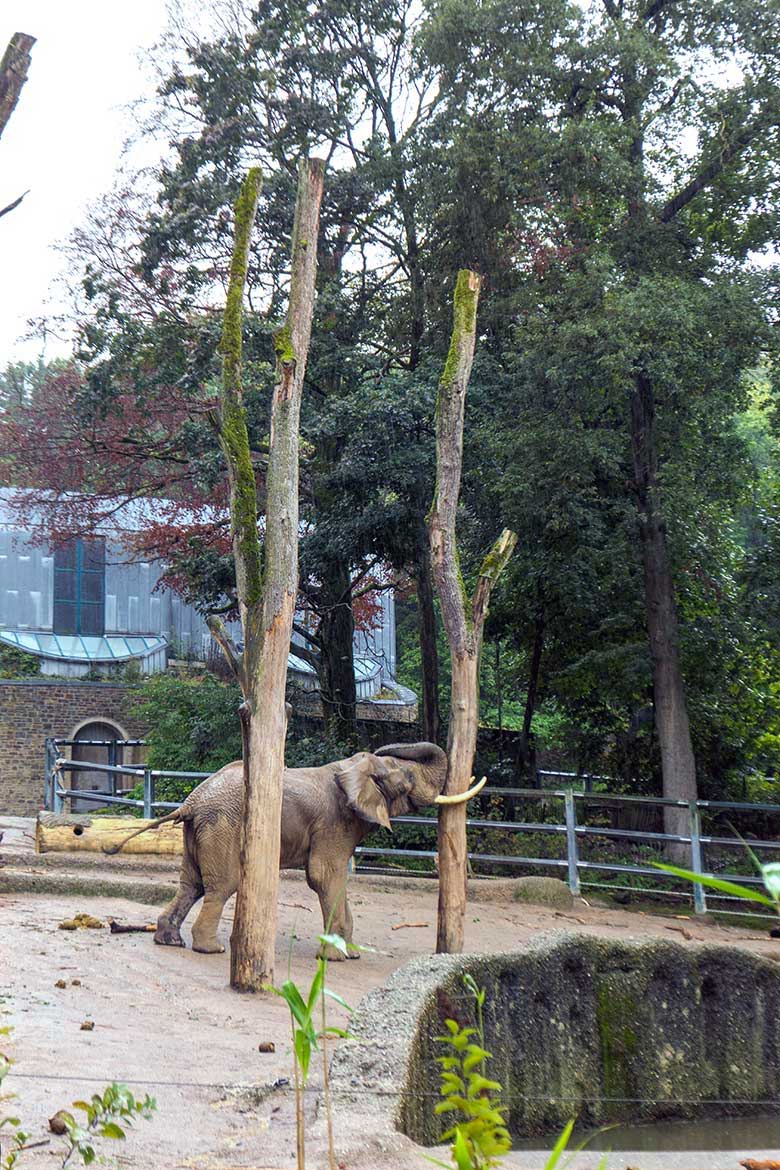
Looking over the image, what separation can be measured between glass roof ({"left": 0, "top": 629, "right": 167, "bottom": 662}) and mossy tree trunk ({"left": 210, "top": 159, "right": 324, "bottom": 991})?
18.7 metres

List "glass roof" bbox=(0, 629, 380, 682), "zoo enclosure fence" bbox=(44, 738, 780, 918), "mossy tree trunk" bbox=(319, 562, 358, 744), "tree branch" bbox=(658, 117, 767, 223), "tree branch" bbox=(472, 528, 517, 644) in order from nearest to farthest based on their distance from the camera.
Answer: "tree branch" bbox=(472, 528, 517, 644), "zoo enclosure fence" bbox=(44, 738, 780, 918), "tree branch" bbox=(658, 117, 767, 223), "mossy tree trunk" bbox=(319, 562, 358, 744), "glass roof" bbox=(0, 629, 380, 682)

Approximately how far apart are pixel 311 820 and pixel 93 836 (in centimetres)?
403

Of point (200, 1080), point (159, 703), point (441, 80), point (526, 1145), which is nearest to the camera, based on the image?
point (200, 1080)

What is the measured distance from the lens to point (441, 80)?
16.2 m

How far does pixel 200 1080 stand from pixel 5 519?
22.5 m

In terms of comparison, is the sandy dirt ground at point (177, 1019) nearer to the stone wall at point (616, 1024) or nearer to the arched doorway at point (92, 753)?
the stone wall at point (616, 1024)

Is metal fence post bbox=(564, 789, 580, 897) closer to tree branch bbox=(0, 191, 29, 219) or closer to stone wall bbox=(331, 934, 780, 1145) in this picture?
stone wall bbox=(331, 934, 780, 1145)

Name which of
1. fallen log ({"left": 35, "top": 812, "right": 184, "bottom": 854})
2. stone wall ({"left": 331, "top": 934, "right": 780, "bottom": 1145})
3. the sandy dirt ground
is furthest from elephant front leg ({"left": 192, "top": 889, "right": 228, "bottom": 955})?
fallen log ({"left": 35, "top": 812, "right": 184, "bottom": 854})

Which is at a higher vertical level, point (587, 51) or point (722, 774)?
point (587, 51)

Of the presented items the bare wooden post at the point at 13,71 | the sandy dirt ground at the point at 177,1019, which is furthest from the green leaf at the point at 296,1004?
the bare wooden post at the point at 13,71

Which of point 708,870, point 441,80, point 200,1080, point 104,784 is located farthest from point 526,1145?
point 104,784

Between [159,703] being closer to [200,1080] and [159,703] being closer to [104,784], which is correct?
[104,784]

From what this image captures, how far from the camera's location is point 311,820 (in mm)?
9398

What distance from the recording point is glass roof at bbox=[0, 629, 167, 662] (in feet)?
84.3
